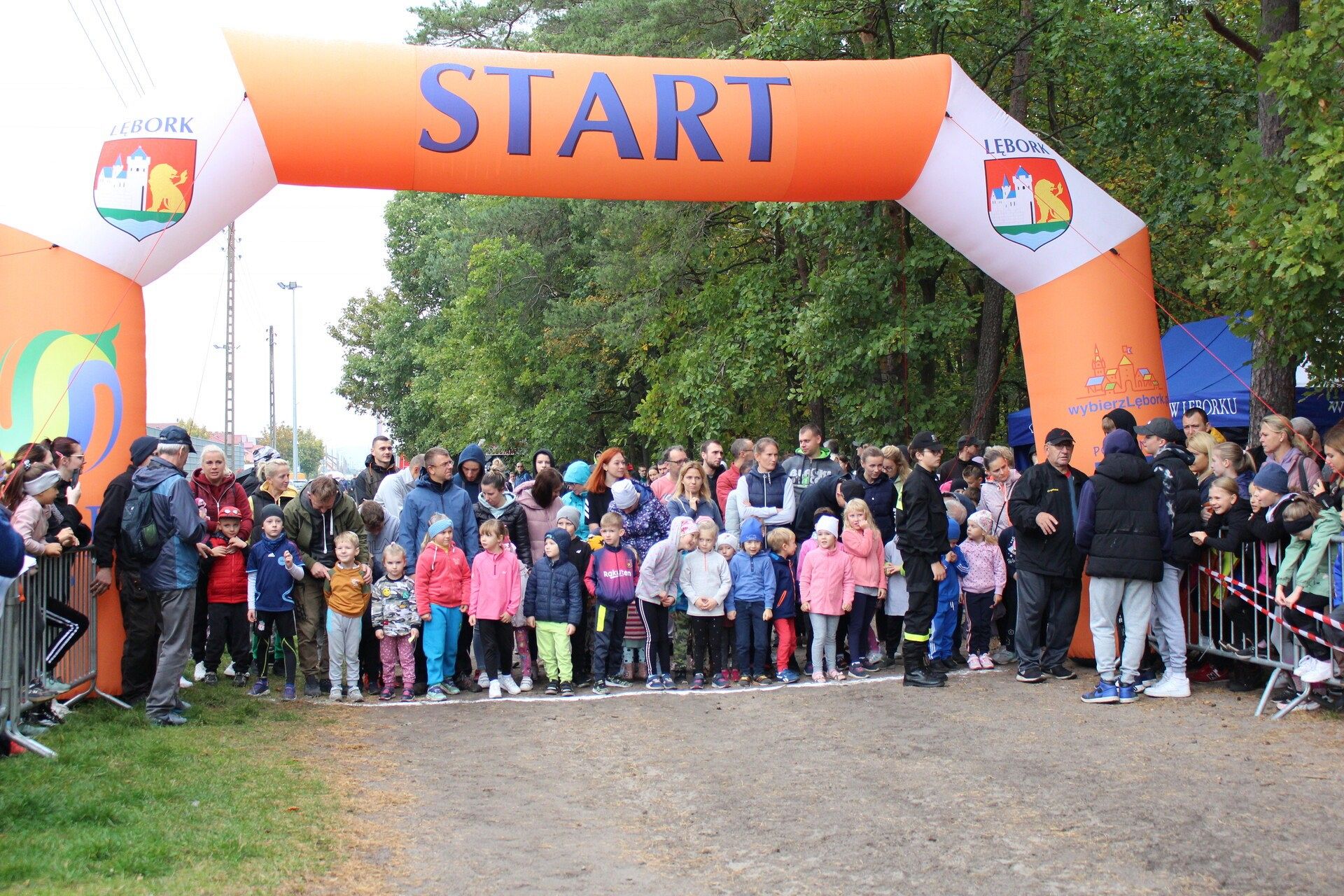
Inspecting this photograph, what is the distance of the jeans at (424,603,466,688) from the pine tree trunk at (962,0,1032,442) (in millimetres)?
8383

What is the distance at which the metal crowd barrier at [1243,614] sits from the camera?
7277mm

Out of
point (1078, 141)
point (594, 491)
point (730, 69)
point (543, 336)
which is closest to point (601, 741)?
point (594, 491)

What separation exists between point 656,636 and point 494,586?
1281 mm

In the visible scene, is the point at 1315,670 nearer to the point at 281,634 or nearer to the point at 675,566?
the point at 675,566

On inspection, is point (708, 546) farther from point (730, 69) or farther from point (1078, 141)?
point (1078, 141)

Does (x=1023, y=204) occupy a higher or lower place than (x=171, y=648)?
higher

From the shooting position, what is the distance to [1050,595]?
28.8ft

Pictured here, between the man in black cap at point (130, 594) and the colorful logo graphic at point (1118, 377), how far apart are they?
23.0ft

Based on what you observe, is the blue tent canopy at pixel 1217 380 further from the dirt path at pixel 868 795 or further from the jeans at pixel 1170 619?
the dirt path at pixel 868 795

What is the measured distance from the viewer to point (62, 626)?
7.29 metres

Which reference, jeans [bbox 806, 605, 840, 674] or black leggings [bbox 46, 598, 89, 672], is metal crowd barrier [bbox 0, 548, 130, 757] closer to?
black leggings [bbox 46, 598, 89, 672]

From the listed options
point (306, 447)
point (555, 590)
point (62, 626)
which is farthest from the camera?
point (306, 447)

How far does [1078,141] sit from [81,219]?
45.4 ft

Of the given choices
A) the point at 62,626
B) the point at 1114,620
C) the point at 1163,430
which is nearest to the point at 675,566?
the point at 1114,620
